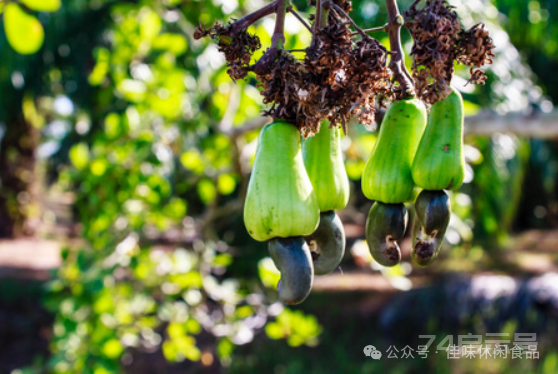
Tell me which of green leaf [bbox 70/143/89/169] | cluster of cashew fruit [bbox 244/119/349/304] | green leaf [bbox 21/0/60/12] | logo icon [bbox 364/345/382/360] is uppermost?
green leaf [bbox 21/0/60/12]

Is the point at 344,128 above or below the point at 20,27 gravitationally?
below

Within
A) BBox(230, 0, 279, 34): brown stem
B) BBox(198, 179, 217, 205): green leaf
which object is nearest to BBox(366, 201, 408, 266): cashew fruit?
BBox(230, 0, 279, 34): brown stem

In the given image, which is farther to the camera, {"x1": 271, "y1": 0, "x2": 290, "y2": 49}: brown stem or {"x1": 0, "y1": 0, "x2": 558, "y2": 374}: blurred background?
{"x1": 0, "y1": 0, "x2": 558, "y2": 374}: blurred background

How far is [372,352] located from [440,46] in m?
5.78

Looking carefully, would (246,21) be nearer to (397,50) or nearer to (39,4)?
(397,50)

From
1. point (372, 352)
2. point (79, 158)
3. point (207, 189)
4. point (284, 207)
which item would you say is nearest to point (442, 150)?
point (284, 207)

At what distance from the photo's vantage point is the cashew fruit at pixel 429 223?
0.89 m

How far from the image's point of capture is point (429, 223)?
2.89 ft

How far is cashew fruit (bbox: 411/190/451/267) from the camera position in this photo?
886 millimetres

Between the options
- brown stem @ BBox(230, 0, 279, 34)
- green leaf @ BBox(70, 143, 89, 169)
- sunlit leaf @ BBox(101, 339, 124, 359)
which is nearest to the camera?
brown stem @ BBox(230, 0, 279, 34)

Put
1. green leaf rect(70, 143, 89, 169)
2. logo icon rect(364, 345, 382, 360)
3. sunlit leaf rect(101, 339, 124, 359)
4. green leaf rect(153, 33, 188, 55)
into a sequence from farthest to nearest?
logo icon rect(364, 345, 382, 360) → green leaf rect(70, 143, 89, 169) → green leaf rect(153, 33, 188, 55) → sunlit leaf rect(101, 339, 124, 359)

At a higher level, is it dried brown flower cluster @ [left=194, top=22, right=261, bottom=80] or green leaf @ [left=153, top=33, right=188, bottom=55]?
green leaf @ [left=153, top=33, right=188, bottom=55]

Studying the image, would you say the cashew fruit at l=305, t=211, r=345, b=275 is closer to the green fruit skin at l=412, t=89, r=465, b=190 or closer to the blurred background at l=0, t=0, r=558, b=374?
the green fruit skin at l=412, t=89, r=465, b=190

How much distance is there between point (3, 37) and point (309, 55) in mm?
4327
